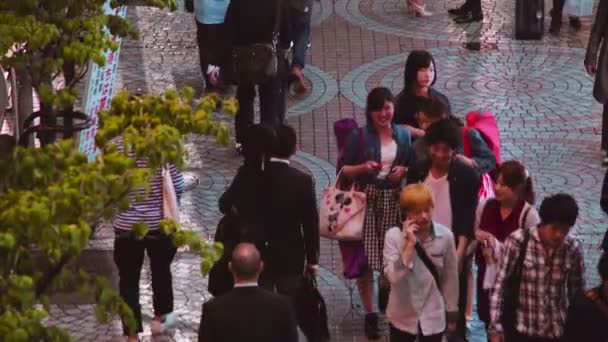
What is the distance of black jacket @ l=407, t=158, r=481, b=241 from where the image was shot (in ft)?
33.2

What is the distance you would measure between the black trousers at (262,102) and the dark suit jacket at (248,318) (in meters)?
5.25

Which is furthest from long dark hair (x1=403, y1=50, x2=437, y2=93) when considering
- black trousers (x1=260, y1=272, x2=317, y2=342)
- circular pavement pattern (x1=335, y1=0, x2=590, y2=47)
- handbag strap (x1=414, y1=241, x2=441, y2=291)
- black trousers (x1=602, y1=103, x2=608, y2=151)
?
circular pavement pattern (x1=335, y1=0, x2=590, y2=47)

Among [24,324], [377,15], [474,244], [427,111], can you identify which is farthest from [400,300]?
[377,15]

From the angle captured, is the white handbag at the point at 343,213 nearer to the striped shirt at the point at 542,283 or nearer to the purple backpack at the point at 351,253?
the purple backpack at the point at 351,253

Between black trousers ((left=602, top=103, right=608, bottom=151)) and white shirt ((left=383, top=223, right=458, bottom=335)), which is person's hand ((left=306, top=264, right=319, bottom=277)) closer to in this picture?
white shirt ((left=383, top=223, right=458, bottom=335))

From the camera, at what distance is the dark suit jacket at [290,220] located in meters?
9.88

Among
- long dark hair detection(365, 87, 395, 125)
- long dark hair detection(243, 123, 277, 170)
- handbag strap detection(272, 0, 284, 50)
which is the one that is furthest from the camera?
handbag strap detection(272, 0, 284, 50)

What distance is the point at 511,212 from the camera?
390 inches

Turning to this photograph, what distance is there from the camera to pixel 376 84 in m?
16.1

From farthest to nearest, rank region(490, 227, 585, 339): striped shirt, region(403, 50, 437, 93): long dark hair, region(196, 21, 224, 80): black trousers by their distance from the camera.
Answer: region(196, 21, 224, 80): black trousers < region(403, 50, 437, 93): long dark hair < region(490, 227, 585, 339): striped shirt

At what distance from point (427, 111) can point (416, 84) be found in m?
0.76

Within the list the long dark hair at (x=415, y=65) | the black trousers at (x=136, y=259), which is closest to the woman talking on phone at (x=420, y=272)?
the black trousers at (x=136, y=259)

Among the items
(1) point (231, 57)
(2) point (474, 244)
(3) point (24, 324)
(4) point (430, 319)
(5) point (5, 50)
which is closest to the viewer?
(3) point (24, 324)

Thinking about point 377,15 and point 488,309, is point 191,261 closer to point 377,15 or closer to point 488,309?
point 488,309
